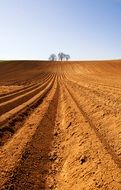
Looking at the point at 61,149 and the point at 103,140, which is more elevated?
the point at 103,140

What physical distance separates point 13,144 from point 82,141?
6.41 feet

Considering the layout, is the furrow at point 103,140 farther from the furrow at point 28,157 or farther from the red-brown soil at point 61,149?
the furrow at point 28,157

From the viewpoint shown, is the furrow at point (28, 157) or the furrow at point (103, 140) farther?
the furrow at point (103, 140)

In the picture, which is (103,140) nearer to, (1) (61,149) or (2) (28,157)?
(1) (61,149)

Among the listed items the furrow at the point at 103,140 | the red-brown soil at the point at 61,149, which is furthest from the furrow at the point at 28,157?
the furrow at the point at 103,140

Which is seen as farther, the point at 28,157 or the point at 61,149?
the point at 61,149

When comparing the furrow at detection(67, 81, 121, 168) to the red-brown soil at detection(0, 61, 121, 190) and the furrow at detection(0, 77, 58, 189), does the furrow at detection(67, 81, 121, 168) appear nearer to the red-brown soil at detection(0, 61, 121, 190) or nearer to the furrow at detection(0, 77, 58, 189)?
the red-brown soil at detection(0, 61, 121, 190)

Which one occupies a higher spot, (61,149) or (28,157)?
(28,157)

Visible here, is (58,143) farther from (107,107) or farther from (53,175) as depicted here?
(107,107)

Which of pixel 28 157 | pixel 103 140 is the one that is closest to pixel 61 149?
pixel 103 140

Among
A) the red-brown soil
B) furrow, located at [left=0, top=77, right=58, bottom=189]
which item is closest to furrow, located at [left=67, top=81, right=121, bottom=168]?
the red-brown soil

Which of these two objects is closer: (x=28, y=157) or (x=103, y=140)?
(x=28, y=157)

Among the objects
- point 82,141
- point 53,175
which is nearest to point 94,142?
point 82,141

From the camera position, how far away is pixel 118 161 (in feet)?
22.8
